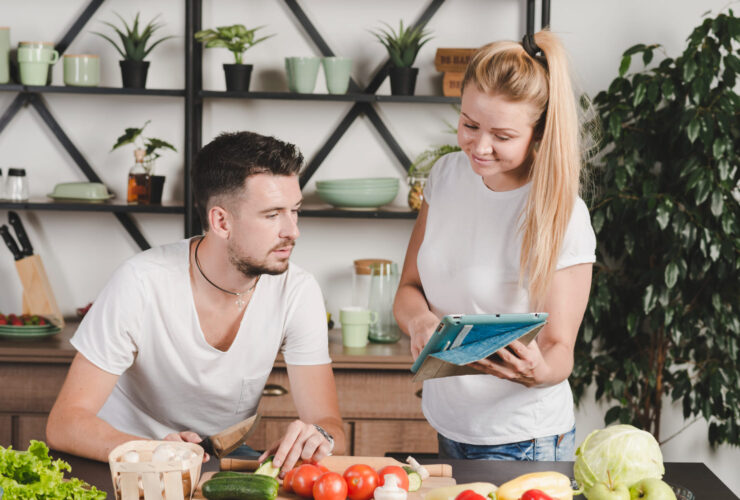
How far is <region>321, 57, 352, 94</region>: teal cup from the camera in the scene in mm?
3158

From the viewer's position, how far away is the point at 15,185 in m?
3.22

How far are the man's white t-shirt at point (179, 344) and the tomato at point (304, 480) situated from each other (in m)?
0.58

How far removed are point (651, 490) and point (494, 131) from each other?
738mm

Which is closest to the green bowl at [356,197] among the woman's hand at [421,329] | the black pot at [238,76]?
the black pot at [238,76]

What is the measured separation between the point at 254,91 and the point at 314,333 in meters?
1.61

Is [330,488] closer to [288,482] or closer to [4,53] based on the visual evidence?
[288,482]

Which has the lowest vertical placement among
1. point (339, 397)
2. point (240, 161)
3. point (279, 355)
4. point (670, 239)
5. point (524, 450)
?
point (339, 397)

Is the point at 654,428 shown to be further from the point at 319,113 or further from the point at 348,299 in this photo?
the point at 319,113

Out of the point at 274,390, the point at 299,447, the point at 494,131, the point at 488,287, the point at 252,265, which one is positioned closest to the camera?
the point at 299,447

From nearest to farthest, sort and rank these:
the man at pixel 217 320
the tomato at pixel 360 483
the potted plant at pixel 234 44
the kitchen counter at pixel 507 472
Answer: the tomato at pixel 360 483 → the kitchen counter at pixel 507 472 → the man at pixel 217 320 → the potted plant at pixel 234 44

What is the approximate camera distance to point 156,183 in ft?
10.5

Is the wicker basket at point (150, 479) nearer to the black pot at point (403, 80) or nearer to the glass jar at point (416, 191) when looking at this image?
the glass jar at point (416, 191)

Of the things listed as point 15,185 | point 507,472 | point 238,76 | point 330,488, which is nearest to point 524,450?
point 507,472

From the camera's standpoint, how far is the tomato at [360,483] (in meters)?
1.40
